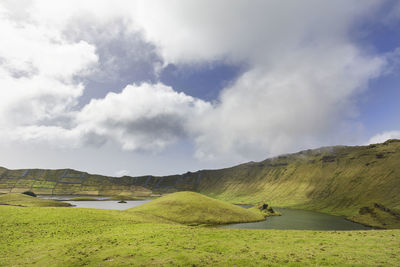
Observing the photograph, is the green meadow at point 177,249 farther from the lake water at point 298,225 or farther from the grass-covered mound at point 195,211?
the lake water at point 298,225

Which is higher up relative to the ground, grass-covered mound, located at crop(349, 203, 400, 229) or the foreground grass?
the foreground grass

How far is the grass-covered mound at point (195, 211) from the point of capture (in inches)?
3255

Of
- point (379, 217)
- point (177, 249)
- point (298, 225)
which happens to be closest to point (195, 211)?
point (298, 225)

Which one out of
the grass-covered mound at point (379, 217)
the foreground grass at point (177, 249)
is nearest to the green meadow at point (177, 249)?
the foreground grass at point (177, 249)

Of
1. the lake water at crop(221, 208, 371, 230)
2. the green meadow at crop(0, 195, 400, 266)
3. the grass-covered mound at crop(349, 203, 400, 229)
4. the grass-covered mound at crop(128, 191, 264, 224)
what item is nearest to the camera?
the green meadow at crop(0, 195, 400, 266)

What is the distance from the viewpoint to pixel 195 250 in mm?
32344

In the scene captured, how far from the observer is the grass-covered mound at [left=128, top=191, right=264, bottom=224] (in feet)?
271

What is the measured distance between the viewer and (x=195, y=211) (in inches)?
3469

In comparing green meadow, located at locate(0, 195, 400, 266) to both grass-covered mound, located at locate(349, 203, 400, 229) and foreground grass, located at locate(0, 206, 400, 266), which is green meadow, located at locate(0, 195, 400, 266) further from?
grass-covered mound, located at locate(349, 203, 400, 229)

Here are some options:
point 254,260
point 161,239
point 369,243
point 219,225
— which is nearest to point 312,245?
point 369,243

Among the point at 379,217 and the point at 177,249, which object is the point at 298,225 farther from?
the point at 177,249

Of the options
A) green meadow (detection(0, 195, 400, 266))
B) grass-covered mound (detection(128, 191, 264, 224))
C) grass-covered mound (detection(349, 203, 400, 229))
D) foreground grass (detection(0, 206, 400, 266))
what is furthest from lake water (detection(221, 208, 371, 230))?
foreground grass (detection(0, 206, 400, 266))

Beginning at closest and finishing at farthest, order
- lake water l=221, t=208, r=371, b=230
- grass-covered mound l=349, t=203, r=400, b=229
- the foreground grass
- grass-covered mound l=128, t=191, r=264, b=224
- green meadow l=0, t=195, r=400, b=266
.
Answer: green meadow l=0, t=195, r=400, b=266 < the foreground grass < lake water l=221, t=208, r=371, b=230 < grass-covered mound l=128, t=191, r=264, b=224 < grass-covered mound l=349, t=203, r=400, b=229

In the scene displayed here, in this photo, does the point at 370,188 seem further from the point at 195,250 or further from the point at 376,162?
the point at 195,250
